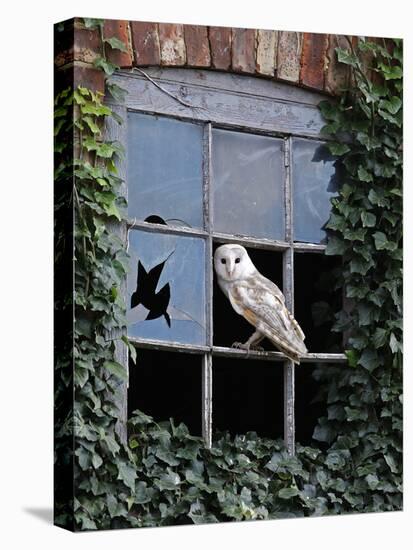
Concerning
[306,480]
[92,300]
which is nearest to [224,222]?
[92,300]

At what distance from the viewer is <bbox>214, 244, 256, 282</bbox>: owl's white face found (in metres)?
6.64

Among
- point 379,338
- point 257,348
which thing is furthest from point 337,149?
point 257,348

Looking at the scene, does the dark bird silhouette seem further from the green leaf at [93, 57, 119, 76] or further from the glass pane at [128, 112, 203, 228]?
the green leaf at [93, 57, 119, 76]

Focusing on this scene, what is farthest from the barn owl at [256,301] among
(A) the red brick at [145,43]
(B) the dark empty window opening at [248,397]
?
(A) the red brick at [145,43]

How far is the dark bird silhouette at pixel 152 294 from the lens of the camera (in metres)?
6.39

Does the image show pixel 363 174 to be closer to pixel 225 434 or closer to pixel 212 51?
pixel 212 51

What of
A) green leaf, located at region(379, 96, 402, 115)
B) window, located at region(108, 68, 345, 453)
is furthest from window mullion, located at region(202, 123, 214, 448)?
green leaf, located at region(379, 96, 402, 115)

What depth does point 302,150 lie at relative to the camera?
6.91 meters

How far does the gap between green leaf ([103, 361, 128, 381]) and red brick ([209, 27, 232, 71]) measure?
1.44 meters

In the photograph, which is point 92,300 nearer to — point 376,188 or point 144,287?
point 144,287

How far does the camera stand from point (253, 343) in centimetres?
675

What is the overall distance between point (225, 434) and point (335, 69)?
1812mm

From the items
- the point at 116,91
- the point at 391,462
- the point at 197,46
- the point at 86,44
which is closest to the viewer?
the point at 86,44

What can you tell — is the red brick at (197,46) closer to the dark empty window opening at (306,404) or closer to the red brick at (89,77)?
the red brick at (89,77)
